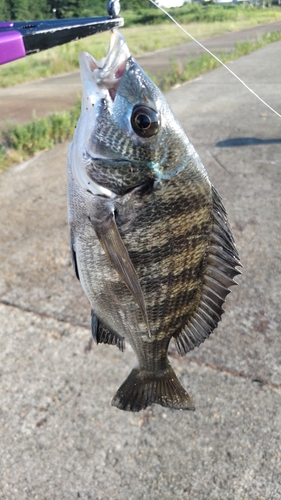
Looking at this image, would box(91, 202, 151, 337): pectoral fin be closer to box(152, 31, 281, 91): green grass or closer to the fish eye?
the fish eye

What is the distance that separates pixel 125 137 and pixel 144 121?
58mm

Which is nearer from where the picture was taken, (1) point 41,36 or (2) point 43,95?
(1) point 41,36

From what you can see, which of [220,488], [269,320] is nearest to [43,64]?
[269,320]

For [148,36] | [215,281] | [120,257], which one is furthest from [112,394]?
[148,36]

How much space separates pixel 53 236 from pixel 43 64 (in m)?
10.9

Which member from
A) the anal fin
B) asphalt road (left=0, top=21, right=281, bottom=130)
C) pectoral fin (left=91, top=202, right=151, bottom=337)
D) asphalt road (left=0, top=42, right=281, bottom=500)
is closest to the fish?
pectoral fin (left=91, top=202, right=151, bottom=337)

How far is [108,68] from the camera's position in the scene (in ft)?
3.38

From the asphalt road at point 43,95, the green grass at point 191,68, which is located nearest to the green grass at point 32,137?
the asphalt road at point 43,95

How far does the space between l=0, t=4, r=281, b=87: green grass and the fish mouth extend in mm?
5739

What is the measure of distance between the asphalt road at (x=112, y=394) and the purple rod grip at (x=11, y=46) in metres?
2.08

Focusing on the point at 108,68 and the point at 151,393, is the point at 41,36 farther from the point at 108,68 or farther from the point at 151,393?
the point at 151,393

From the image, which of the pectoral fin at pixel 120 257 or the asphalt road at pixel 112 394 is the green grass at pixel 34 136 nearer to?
the asphalt road at pixel 112 394

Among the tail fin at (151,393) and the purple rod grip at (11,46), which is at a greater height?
the purple rod grip at (11,46)

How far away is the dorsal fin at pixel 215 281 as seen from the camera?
112 cm
